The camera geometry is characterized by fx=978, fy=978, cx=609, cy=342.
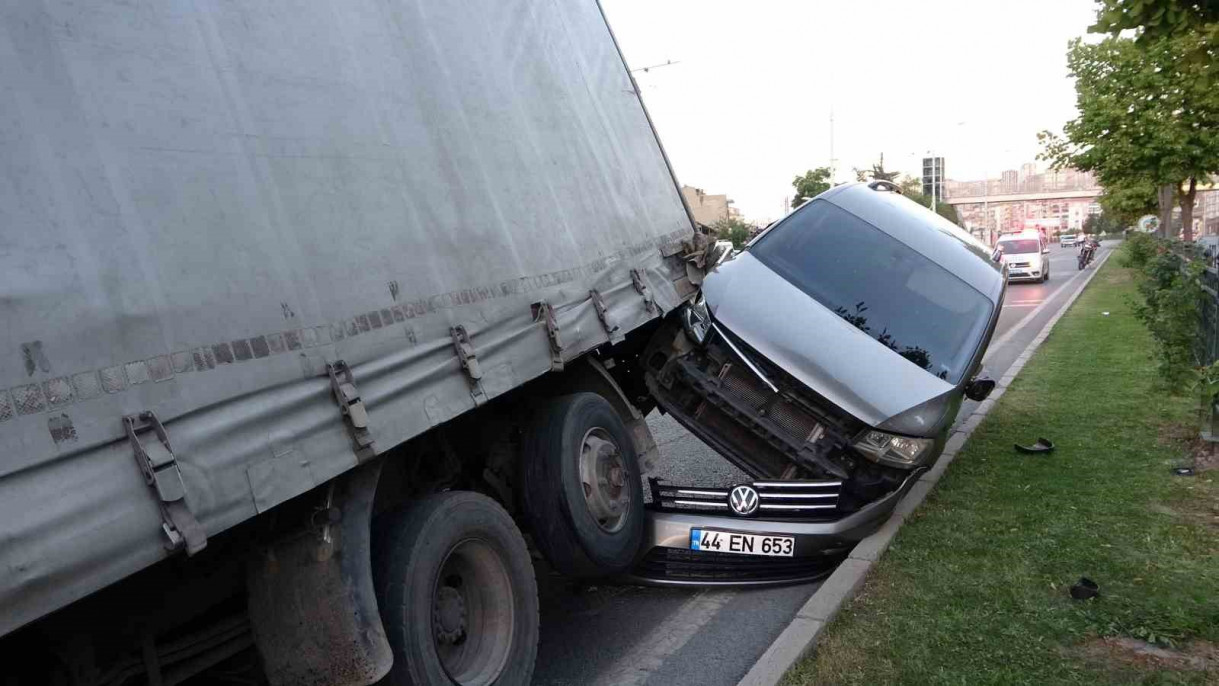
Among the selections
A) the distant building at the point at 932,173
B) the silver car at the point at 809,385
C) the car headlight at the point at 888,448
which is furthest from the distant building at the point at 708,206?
the car headlight at the point at 888,448

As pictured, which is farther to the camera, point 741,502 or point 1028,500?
point 1028,500

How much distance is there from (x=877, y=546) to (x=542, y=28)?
3397 millimetres

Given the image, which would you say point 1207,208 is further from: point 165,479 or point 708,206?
point 165,479

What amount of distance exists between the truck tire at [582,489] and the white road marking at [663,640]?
39 cm

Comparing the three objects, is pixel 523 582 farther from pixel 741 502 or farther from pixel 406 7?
pixel 406 7

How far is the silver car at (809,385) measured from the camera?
17.3ft

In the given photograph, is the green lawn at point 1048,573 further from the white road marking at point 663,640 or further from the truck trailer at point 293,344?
the truck trailer at point 293,344

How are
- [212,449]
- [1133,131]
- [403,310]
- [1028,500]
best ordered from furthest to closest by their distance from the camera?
[1133,131]
[1028,500]
[403,310]
[212,449]

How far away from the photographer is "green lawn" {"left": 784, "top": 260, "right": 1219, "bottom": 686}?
405cm

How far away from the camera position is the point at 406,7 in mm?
3941

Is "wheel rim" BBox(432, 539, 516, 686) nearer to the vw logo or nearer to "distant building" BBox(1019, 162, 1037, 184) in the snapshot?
the vw logo

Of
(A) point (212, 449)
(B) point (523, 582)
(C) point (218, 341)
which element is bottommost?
(B) point (523, 582)

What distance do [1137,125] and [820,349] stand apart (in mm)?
23484

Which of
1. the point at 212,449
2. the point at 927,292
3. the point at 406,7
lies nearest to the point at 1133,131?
the point at 927,292
